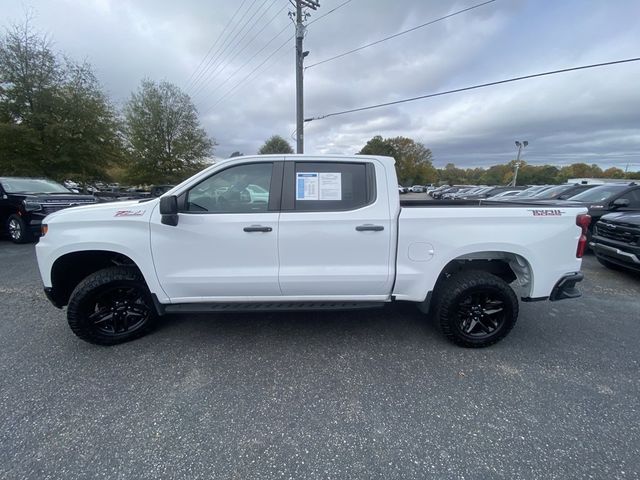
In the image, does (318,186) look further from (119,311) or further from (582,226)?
(582,226)

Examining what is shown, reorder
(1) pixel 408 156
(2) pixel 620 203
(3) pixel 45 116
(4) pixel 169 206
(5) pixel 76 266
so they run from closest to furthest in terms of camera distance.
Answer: (4) pixel 169 206 < (5) pixel 76 266 < (2) pixel 620 203 < (3) pixel 45 116 < (1) pixel 408 156

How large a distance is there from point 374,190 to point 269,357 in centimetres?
188

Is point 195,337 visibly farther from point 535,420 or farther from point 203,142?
point 203,142

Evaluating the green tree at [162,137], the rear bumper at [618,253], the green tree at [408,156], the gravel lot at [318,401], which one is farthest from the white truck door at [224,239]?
the green tree at [408,156]

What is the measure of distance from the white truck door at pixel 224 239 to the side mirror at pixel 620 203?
779 cm

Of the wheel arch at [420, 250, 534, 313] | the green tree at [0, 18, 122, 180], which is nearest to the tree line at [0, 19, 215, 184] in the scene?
the green tree at [0, 18, 122, 180]

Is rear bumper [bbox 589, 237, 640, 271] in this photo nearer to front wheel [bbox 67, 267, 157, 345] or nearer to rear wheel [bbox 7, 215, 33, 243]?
front wheel [bbox 67, 267, 157, 345]

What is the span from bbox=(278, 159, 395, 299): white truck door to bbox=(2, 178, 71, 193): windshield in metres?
8.78

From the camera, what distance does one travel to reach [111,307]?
2.85m

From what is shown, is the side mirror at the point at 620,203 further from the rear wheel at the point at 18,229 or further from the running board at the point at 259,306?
the rear wheel at the point at 18,229

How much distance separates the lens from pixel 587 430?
1.90 metres

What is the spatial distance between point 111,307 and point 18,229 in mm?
6957

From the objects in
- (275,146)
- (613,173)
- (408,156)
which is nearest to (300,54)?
(275,146)

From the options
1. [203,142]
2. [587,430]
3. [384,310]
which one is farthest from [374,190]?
[203,142]
